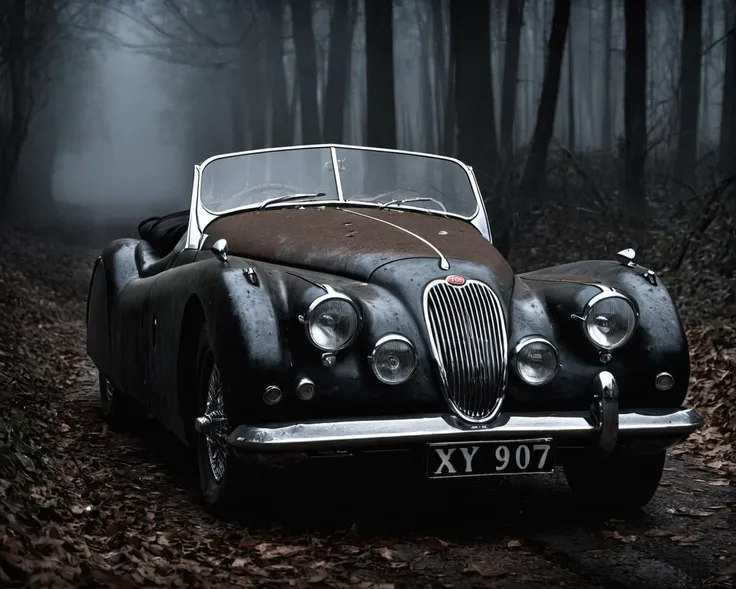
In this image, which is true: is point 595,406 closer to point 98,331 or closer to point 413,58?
point 98,331

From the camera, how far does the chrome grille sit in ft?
15.3

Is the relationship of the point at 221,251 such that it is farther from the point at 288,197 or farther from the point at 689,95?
the point at 689,95

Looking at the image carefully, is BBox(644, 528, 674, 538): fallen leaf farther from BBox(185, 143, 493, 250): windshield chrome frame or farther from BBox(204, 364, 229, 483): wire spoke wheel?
Answer: BBox(185, 143, 493, 250): windshield chrome frame

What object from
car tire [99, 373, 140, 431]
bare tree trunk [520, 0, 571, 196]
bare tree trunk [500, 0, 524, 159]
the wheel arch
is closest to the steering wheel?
the wheel arch

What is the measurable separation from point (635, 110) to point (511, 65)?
→ 10.3 meters

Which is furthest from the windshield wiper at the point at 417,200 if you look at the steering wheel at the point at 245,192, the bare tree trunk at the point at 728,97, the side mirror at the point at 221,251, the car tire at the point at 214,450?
the bare tree trunk at the point at 728,97

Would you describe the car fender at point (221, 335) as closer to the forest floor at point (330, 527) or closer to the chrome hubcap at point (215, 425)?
the chrome hubcap at point (215, 425)

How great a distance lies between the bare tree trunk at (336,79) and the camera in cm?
2494

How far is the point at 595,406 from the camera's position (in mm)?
4777

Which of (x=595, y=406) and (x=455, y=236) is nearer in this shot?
(x=595, y=406)

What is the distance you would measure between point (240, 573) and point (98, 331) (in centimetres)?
401

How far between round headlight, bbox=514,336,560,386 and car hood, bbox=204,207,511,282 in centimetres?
51

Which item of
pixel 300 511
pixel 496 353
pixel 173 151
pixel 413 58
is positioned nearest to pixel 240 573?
pixel 300 511

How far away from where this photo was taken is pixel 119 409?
7457mm
